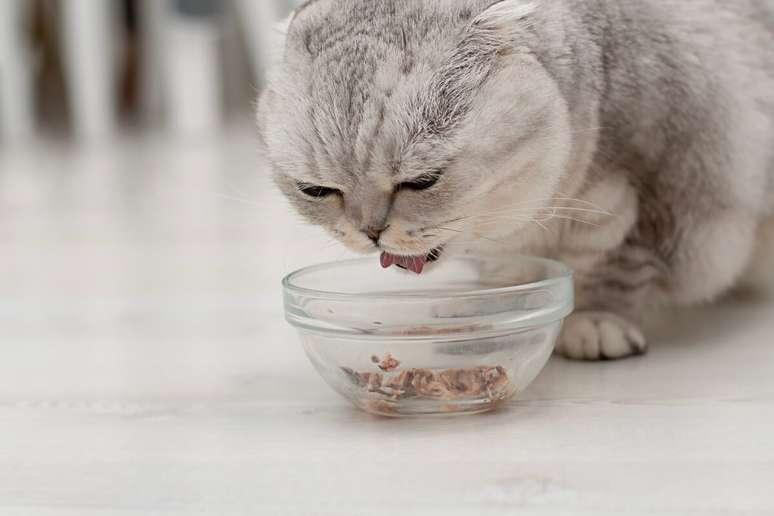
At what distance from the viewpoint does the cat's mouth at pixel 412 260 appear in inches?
52.1

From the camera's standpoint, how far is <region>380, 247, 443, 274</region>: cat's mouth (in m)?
1.32

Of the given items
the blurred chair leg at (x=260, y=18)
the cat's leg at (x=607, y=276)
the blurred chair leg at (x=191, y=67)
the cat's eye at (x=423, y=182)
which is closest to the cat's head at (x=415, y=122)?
the cat's eye at (x=423, y=182)

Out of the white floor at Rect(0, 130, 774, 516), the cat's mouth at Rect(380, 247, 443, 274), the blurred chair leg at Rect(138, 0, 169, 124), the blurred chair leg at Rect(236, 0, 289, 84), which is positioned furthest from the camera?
the blurred chair leg at Rect(138, 0, 169, 124)

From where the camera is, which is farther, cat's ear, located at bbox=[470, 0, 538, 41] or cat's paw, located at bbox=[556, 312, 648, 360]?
cat's paw, located at bbox=[556, 312, 648, 360]

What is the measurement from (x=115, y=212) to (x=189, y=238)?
1.56 ft

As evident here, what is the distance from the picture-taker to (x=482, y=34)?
126 cm

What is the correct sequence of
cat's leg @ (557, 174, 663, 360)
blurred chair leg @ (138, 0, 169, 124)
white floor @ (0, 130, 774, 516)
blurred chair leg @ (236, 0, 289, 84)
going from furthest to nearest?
1. blurred chair leg @ (138, 0, 169, 124)
2. blurred chair leg @ (236, 0, 289, 84)
3. cat's leg @ (557, 174, 663, 360)
4. white floor @ (0, 130, 774, 516)

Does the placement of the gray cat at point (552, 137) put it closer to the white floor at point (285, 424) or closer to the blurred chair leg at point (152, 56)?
the white floor at point (285, 424)

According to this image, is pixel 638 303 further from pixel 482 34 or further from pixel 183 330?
pixel 183 330

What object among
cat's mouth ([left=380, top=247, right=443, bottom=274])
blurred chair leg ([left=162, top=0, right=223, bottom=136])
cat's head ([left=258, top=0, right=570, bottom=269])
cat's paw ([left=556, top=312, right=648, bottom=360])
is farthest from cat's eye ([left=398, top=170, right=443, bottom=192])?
blurred chair leg ([left=162, top=0, right=223, bottom=136])

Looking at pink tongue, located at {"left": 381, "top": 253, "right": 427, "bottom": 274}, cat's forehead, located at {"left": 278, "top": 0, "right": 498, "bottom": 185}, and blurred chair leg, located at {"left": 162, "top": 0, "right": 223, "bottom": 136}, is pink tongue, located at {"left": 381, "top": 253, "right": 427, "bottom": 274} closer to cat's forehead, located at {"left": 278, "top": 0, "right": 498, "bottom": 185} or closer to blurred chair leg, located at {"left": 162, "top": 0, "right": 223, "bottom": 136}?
cat's forehead, located at {"left": 278, "top": 0, "right": 498, "bottom": 185}

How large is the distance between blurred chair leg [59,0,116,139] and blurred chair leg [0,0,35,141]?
0.21m

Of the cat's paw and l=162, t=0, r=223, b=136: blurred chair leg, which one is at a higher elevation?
the cat's paw

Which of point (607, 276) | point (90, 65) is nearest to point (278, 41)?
point (607, 276)
